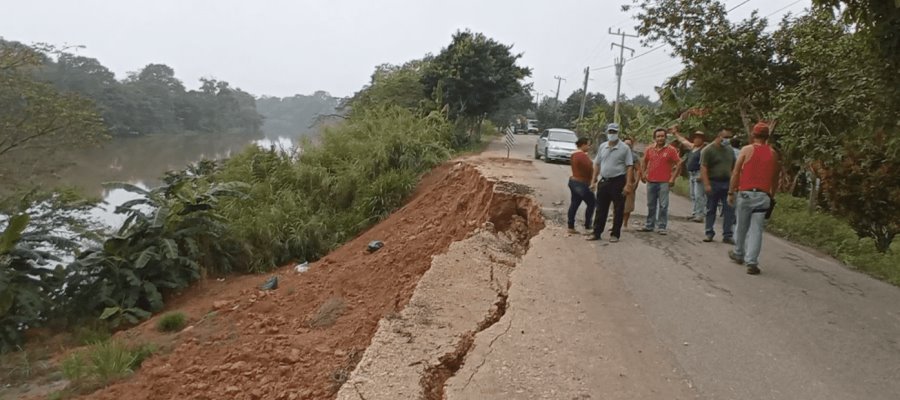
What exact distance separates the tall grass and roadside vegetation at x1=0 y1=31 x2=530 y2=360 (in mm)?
30

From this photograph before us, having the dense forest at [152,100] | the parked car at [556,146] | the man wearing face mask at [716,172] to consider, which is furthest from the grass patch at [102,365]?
the dense forest at [152,100]

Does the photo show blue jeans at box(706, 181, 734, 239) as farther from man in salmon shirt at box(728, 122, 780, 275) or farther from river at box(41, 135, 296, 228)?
river at box(41, 135, 296, 228)

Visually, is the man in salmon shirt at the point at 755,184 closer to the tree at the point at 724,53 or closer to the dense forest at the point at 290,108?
the tree at the point at 724,53

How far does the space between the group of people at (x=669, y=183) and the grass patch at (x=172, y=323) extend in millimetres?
5426

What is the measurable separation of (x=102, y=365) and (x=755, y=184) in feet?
22.7

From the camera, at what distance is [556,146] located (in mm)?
18734

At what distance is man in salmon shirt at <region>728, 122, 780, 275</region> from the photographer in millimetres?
5371

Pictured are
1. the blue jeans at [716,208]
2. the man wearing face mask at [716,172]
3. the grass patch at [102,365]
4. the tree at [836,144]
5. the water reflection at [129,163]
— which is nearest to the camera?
the grass patch at [102,365]

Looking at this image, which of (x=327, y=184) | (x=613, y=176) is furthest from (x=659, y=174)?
(x=327, y=184)

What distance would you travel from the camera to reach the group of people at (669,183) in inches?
213

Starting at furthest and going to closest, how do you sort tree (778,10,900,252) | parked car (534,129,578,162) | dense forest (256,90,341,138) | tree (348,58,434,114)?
dense forest (256,90,341,138), tree (348,58,434,114), parked car (534,129,578,162), tree (778,10,900,252)

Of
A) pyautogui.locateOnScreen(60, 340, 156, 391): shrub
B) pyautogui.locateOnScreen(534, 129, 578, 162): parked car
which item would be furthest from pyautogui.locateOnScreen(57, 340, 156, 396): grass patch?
pyautogui.locateOnScreen(534, 129, 578, 162): parked car

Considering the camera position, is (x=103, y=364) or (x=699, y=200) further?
(x=699, y=200)

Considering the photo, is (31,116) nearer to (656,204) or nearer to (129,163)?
(656,204)
